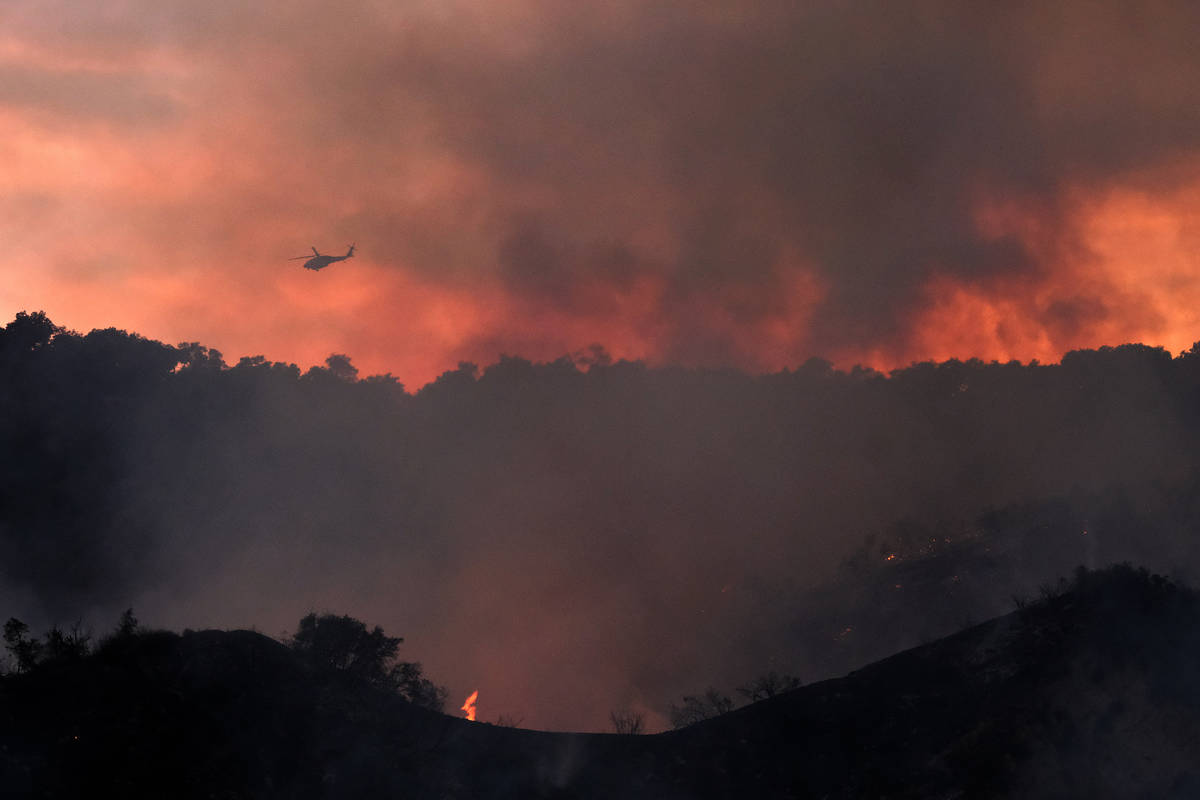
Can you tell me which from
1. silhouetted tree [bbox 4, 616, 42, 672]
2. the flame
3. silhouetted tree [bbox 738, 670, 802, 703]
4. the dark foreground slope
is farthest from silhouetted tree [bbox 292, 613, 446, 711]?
the flame

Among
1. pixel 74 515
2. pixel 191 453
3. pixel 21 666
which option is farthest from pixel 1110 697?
pixel 191 453

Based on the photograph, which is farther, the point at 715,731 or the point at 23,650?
the point at 715,731

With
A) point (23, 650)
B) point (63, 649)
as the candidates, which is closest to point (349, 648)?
point (63, 649)

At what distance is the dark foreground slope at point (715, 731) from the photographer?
47500 mm

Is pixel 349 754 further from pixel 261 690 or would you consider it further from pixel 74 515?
pixel 74 515

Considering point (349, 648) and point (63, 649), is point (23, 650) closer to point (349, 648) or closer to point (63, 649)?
point (63, 649)

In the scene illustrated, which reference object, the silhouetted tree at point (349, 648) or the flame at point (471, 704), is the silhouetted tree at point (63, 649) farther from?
the flame at point (471, 704)

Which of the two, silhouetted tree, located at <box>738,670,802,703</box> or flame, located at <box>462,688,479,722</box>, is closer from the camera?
silhouetted tree, located at <box>738,670,802,703</box>

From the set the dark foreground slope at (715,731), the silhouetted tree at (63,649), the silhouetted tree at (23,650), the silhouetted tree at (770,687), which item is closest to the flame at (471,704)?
the silhouetted tree at (770,687)

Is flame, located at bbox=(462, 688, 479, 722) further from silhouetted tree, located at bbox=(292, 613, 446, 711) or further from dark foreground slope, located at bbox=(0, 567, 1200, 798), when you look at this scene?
dark foreground slope, located at bbox=(0, 567, 1200, 798)

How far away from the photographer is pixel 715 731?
57.3m

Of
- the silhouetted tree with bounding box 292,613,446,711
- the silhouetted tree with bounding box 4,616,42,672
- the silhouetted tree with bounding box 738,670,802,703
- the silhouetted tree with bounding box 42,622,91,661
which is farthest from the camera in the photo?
the silhouetted tree with bounding box 738,670,802,703

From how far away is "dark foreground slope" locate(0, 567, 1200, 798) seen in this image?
1870 inches

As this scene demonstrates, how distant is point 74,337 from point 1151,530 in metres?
190
